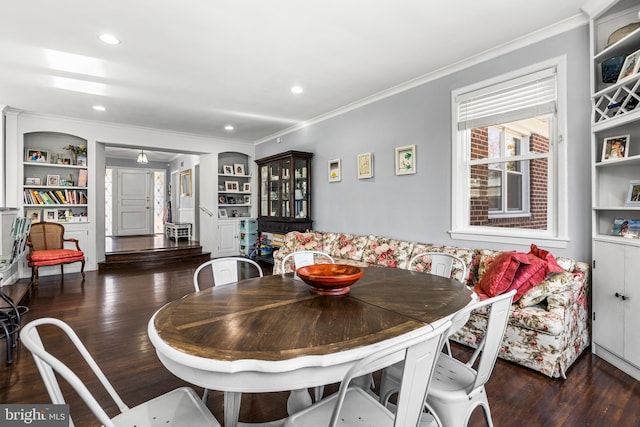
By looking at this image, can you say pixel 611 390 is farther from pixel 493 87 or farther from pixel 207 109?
pixel 207 109

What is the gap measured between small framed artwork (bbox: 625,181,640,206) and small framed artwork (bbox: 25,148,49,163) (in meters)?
7.60

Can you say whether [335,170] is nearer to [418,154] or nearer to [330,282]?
[418,154]

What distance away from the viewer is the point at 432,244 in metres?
3.64

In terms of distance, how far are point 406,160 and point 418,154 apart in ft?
0.57

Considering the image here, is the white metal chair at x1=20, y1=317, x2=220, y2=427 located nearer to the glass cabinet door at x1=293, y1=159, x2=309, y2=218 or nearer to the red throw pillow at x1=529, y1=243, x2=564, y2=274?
the red throw pillow at x1=529, y1=243, x2=564, y2=274

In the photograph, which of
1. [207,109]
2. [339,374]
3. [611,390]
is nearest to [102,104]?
[207,109]

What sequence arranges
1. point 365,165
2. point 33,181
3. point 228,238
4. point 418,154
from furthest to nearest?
point 228,238
point 33,181
point 365,165
point 418,154

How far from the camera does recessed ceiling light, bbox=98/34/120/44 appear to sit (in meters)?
2.77

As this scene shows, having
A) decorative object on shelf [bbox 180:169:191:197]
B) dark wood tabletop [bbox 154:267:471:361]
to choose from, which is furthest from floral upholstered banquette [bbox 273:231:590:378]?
decorative object on shelf [bbox 180:169:191:197]

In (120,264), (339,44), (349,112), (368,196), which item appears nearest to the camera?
(339,44)

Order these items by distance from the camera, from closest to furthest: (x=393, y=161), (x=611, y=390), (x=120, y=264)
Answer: (x=611, y=390), (x=393, y=161), (x=120, y=264)

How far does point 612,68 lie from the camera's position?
234 centimetres

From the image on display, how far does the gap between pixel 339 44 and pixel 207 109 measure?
275cm

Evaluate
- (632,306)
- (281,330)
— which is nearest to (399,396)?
(281,330)
